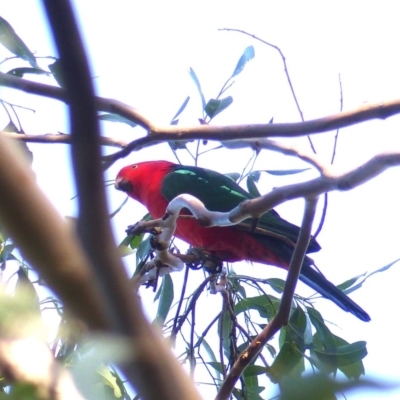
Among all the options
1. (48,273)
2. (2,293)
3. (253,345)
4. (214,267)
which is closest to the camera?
(48,273)

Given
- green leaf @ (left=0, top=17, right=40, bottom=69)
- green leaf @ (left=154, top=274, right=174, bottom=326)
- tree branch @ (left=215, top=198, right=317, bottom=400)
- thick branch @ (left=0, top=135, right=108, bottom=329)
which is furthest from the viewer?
green leaf @ (left=154, top=274, right=174, bottom=326)

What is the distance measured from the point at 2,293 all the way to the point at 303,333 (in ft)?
6.04

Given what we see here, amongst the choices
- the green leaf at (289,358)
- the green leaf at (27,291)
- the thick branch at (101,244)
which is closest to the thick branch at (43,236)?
the thick branch at (101,244)

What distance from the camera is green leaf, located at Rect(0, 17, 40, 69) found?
221cm

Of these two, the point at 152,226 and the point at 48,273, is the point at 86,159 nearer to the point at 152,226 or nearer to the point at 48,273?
the point at 48,273

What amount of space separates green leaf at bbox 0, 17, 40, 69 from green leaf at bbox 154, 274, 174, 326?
104 cm

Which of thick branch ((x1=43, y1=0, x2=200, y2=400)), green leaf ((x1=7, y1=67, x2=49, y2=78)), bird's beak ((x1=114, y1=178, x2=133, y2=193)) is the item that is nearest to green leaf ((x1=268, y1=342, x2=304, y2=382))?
green leaf ((x1=7, y1=67, x2=49, y2=78))

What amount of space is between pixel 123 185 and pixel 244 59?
141 cm

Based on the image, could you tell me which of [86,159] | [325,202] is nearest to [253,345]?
[325,202]

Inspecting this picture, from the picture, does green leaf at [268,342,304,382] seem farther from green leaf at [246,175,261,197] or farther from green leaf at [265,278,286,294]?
green leaf at [246,175,261,197]

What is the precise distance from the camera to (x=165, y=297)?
8.18ft

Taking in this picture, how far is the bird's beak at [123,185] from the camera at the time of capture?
137 inches

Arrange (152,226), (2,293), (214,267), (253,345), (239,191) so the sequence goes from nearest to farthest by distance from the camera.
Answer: (2,293) < (253,345) < (152,226) < (214,267) < (239,191)

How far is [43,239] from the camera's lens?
294 mm
